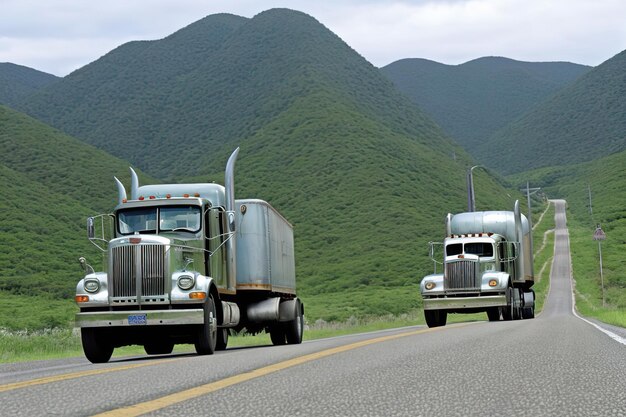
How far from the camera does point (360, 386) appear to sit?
7441 millimetres

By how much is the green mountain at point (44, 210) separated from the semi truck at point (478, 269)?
2025 cm

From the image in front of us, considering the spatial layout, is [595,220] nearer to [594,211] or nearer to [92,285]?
[594,211]

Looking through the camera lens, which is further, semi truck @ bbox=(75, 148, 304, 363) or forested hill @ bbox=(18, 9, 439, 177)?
forested hill @ bbox=(18, 9, 439, 177)

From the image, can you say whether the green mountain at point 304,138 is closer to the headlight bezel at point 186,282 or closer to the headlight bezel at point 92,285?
the headlight bezel at point 186,282

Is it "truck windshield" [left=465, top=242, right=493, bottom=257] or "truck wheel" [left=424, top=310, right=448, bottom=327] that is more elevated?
"truck windshield" [left=465, top=242, right=493, bottom=257]

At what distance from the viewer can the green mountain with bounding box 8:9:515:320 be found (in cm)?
8831

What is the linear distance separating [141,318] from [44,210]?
7210cm

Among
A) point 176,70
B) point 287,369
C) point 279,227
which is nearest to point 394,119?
point 176,70

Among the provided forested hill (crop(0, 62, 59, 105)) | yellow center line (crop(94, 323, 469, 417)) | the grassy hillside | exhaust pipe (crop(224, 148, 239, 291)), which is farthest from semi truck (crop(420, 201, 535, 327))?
forested hill (crop(0, 62, 59, 105))

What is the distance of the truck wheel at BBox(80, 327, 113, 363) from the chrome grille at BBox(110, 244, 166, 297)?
2.55 ft

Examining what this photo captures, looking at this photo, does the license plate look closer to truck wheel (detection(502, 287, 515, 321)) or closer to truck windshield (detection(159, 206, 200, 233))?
truck windshield (detection(159, 206, 200, 233))

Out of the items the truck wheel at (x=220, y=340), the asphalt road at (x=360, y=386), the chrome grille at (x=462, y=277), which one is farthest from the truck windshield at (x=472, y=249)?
the asphalt road at (x=360, y=386)

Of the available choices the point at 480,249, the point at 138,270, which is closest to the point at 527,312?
the point at 480,249

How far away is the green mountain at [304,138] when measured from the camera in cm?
8831
